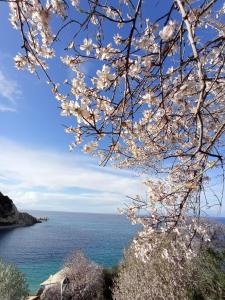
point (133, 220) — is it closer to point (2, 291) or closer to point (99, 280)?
point (2, 291)

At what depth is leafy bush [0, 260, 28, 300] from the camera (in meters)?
14.0

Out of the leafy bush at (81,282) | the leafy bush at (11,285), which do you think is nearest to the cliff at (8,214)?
the leafy bush at (81,282)

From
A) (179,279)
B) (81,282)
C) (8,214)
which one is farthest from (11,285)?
(8,214)

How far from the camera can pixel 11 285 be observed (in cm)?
1445

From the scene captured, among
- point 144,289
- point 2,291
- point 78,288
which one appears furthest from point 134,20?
point 78,288

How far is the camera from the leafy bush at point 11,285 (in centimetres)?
1398

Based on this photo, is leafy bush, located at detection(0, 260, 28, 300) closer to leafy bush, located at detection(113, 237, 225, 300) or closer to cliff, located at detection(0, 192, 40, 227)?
leafy bush, located at detection(113, 237, 225, 300)

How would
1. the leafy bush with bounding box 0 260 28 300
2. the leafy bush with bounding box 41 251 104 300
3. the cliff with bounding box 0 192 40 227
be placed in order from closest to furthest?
1. the leafy bush with bounding box 0 260 28 300
2. the leafy bush with bounding box 41 251 104 300
3. the cliff with bounding box 0 192 40 227

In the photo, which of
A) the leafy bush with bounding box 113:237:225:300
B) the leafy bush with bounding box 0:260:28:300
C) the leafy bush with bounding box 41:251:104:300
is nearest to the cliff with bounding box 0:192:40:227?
the leafy bush with bounding box 41:251:104:300

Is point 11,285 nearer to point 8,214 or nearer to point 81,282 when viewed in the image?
point 81,282

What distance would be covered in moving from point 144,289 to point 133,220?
7325mm

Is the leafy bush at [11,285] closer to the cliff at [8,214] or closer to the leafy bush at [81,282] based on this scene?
the leafy bush at [81,282]

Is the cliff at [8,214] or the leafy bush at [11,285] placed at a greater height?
the cliff at [8,214]

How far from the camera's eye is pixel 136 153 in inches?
161
